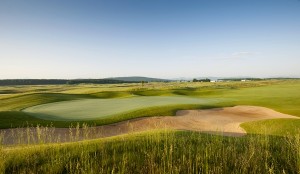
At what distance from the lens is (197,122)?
24.4 metres

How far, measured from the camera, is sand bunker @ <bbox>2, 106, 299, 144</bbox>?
20.2 m

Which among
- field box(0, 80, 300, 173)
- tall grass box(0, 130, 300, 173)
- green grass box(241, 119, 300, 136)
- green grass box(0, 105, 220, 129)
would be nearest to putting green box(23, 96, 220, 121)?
field box(0, 80, 300, 173)

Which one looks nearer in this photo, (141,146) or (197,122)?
(141,146)

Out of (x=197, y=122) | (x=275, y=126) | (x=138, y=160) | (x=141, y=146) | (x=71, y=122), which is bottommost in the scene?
(x=197, y=122)

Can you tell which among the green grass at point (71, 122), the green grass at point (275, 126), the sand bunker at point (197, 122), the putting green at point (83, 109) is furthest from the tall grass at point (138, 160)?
the putting green at point (83, 109)

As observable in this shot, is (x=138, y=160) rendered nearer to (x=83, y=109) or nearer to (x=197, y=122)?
(x=197, y=122)

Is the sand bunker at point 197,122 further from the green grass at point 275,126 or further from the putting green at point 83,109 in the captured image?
the putting green at point 83,109

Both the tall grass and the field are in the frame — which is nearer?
the tall grass

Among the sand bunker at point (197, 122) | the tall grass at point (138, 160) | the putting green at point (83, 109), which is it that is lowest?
the sand bunker at point (197, 122)

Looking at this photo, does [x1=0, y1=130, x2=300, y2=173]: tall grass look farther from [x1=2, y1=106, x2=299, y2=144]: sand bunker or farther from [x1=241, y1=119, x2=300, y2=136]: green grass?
[x1=241, y1=119, x2=300, y2=136]: green grass

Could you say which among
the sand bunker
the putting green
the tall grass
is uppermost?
the tall grass

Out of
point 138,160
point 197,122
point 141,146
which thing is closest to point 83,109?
point 197,122

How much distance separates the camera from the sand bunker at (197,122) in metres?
20.2

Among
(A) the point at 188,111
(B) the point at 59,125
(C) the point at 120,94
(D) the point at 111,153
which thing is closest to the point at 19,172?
(D) the point at 111,153
